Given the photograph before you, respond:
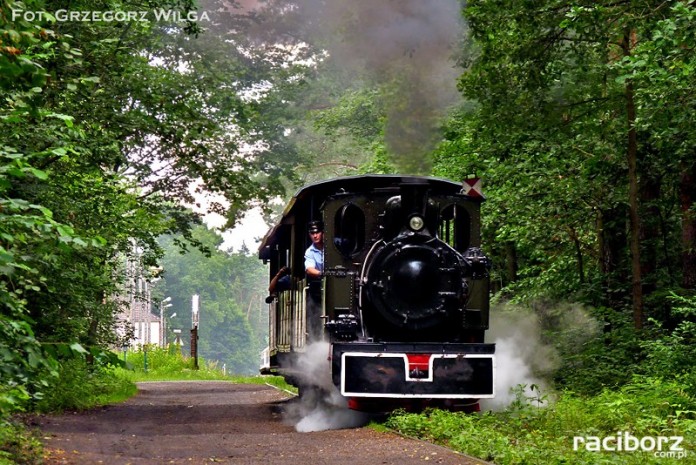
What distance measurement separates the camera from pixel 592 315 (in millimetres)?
17062

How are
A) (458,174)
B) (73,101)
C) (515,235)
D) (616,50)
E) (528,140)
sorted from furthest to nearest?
(458,174)
(515,235)
(616,50)
(528,140)
(73,101)

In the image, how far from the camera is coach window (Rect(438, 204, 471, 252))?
1193cm

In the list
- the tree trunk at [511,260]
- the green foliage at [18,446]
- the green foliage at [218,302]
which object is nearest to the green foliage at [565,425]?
the green foliage at [18,446]

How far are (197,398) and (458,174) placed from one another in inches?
270

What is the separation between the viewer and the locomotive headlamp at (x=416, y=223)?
1101cm

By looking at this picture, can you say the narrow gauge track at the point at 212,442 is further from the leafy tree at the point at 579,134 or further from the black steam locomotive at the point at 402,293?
the leafy tree at the point at 579,134

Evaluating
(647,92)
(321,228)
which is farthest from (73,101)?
(647,92)

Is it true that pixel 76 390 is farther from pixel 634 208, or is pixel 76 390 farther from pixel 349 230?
pixel 634 208

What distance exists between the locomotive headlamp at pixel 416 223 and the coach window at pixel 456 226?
2.96 ft

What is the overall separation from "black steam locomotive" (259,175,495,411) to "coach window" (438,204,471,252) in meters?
0.01

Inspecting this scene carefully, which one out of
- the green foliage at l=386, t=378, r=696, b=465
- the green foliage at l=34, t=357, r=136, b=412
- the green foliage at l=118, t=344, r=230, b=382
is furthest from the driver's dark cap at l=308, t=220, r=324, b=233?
the green foliage at l=118, t=344, r=230, b=382

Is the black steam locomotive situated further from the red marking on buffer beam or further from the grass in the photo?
the grass

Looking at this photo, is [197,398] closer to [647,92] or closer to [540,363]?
[540,363]

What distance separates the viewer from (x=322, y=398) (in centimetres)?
1305
